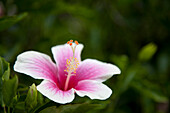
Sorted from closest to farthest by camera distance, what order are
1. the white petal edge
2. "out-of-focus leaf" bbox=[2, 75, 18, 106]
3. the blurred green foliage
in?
"out-of-focus leaf" bbox=[2, 75, 18, 106]
the white petal edge
the blurred green foliage

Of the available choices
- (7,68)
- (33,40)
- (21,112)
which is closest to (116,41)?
(33,40)

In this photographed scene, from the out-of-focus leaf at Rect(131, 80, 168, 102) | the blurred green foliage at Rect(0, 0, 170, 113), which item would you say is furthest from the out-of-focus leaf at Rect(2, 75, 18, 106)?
the out-of-focus leaf at Rect(131, 80, 168, 102)

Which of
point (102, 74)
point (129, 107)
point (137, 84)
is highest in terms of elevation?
point (102, 74)

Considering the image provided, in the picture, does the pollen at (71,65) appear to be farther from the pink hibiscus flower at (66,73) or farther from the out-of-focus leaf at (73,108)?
the out-of-focus leaf at (73,108)

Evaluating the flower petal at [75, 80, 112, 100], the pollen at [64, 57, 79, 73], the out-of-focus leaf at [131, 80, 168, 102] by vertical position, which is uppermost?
the pollen at [64, 57, 79, 73]

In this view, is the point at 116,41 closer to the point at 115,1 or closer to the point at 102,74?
the point at 115,1

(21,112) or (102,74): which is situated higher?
(102,74)

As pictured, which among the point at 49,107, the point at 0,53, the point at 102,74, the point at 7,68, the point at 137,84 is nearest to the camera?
the point at 49,107

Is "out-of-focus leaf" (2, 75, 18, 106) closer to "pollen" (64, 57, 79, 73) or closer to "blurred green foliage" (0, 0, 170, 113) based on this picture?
"blurred green foliage" (0, 0, 170, 113)
